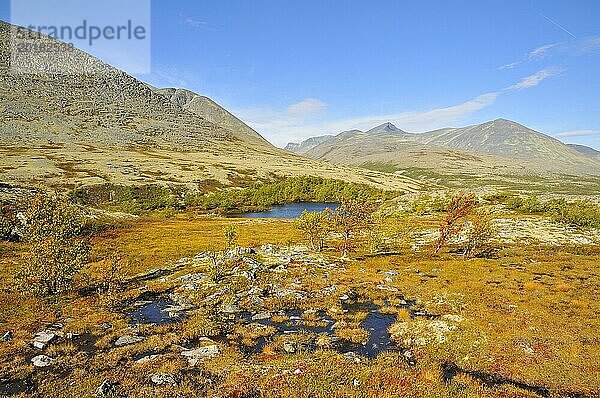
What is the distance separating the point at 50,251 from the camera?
31.3 m

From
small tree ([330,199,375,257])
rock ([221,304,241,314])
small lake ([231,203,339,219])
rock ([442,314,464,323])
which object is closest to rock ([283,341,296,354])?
rock ([221,304,241,314])

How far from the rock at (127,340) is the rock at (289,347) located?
9.31 meters

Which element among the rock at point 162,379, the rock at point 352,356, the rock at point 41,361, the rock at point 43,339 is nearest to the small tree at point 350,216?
the rock at point 352,356

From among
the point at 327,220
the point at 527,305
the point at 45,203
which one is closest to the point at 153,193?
the point at 327,220

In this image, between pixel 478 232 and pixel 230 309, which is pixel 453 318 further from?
pixel 478 232

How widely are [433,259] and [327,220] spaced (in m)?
17.3

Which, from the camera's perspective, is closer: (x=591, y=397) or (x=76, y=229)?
(x=591, y=397)

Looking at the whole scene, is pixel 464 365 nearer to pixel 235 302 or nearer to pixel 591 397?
pixel 591 397

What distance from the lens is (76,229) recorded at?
3531 cm

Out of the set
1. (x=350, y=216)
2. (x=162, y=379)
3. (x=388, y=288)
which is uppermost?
(x=350, y=216)

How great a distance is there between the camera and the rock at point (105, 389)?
1675cm

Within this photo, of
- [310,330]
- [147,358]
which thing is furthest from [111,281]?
[310,330]

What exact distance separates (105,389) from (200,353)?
5673 millimetres

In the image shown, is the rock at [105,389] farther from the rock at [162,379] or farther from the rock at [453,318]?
the rock at [453,318]
